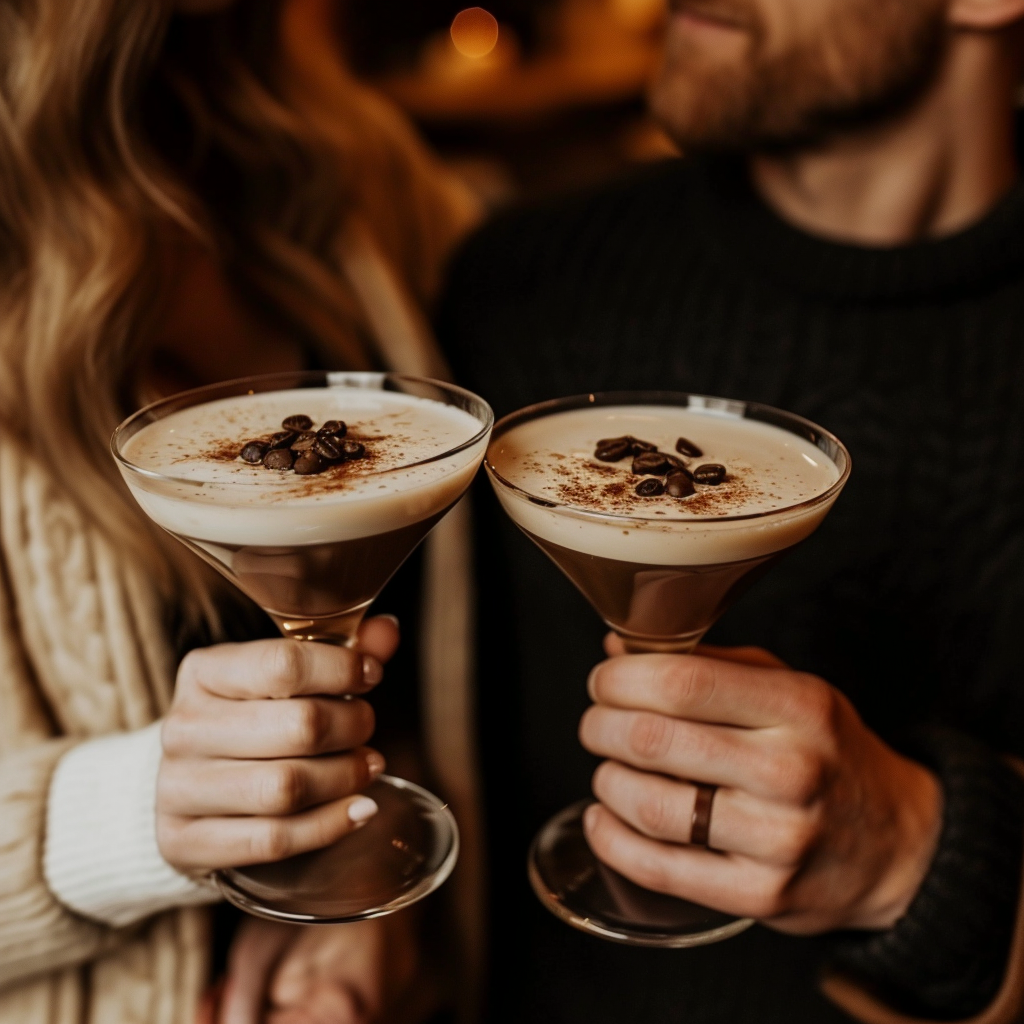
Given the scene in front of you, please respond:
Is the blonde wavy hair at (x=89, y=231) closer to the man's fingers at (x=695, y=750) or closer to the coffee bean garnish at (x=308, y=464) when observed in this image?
the coffee bean garnish at (x=308, y=464)

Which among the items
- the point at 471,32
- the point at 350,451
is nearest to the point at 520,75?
the point at 471,32

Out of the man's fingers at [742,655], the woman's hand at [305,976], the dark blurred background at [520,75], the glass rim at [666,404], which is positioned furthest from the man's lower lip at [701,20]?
the dark blurred background at [520,75]

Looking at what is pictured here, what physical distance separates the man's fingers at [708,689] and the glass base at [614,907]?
9.4 inches

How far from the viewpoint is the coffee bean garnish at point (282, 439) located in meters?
0.86

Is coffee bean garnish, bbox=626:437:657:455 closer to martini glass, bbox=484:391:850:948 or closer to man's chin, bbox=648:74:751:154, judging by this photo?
martini glass, bbox=484:391:850:948

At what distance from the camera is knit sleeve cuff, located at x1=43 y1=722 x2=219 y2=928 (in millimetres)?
1002

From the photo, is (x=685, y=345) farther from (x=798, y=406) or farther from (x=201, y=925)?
(x=201, y=925)

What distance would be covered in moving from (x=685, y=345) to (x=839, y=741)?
69 centimetres

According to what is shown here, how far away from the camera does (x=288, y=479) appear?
82 cm

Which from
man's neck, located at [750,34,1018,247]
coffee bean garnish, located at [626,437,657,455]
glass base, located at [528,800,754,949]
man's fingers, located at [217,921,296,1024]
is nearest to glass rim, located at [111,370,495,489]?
coffee bean garnish, located at [626,437,657,455]

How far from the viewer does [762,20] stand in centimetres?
135

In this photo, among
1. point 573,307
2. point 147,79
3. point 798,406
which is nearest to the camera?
point 147,79

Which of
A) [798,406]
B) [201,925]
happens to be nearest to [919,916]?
[798,406]

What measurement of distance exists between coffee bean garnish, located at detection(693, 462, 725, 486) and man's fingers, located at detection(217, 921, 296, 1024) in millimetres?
703
